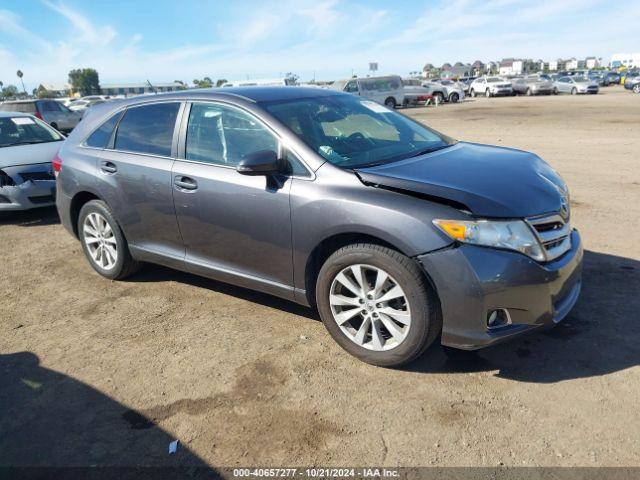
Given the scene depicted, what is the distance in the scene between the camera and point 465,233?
2875 millimetres

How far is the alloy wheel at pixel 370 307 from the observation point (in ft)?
10.3

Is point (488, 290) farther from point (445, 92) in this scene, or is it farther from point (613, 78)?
point (613, 78)

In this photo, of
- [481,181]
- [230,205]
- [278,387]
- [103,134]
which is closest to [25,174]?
[103,134]

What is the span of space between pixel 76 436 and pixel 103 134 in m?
2.97

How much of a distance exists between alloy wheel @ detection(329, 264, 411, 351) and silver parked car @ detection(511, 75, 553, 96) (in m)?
44.5

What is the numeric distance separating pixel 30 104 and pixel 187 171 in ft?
50.9

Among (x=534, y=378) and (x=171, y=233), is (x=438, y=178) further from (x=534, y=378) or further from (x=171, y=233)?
(x=171, y=233)

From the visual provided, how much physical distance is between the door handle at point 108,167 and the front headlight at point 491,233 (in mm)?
3013

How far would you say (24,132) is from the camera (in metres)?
8.34

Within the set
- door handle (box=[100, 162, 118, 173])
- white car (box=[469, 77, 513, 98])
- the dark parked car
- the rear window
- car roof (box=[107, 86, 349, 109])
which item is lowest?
the dark parked car

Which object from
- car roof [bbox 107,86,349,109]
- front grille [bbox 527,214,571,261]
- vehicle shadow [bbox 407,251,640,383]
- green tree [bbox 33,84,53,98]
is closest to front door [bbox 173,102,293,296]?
car roof [bbox 107,86,349,109]

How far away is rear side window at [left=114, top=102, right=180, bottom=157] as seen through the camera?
4266mm

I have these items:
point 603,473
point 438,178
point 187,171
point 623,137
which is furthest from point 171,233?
point 623,137

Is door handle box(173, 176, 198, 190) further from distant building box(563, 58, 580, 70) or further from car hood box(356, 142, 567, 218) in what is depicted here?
distant building box(563, 58, 580, 70)
